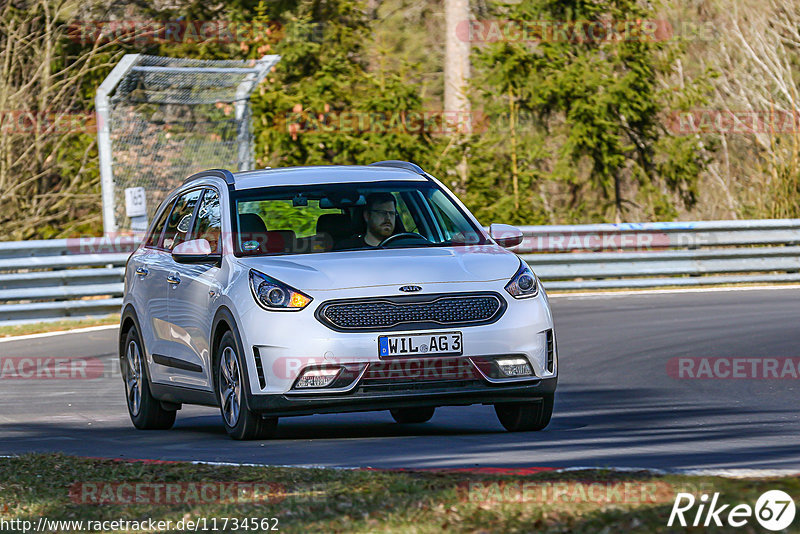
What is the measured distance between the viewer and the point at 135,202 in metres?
19.7

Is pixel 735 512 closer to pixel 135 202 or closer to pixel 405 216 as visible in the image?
pixel 405 216

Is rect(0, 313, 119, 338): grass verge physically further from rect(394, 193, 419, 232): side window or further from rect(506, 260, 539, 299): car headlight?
rect(506, 260, 539, 299): car headlight

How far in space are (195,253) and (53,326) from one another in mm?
9398

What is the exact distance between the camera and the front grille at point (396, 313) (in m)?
8.72

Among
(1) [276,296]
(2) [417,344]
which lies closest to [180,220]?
(1) [276,296]

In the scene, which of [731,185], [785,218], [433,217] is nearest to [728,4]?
[731,185]

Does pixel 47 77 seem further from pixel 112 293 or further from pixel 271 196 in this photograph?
pixel 271 196

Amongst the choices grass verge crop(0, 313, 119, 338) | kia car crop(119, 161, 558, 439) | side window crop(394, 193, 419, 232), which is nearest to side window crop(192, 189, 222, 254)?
kia car crop(119, 161, 558, 439)

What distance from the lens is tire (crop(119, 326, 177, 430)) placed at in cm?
1070

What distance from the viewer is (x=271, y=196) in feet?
32.8

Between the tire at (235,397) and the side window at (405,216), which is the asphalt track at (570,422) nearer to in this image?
the tire at (235,397)

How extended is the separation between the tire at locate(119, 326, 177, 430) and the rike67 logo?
550 centimetres

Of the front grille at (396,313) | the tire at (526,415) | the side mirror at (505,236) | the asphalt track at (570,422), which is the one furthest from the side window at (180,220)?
the tire at (526,415)

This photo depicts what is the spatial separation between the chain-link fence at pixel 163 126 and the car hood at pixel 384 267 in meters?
10.7
